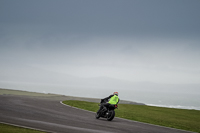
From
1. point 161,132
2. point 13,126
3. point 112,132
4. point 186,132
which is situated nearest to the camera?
point 13,126

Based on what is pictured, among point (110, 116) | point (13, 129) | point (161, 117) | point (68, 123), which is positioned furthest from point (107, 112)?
point (13, 129)

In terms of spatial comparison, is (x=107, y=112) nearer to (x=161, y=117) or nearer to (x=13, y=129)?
(x=161, y=117)

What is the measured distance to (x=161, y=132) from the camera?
47.1 ft

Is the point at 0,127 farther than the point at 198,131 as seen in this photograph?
No

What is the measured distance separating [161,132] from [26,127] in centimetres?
756

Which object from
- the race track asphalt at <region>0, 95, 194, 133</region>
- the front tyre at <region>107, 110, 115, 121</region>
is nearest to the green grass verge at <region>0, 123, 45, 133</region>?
the race track asphalt at <region>0, 95, 194, 133</region>

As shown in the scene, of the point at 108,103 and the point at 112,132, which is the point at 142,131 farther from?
the point at 108,103

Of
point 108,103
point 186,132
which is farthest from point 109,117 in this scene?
point 186,132

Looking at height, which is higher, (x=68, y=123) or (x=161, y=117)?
(x=161, y=117)

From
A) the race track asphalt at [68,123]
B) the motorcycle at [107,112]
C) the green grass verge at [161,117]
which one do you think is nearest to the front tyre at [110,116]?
the motorcycle at [107,112]

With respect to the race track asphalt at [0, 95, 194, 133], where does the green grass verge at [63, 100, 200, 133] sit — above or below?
above

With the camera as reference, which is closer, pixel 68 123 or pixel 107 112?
pixel 68 123

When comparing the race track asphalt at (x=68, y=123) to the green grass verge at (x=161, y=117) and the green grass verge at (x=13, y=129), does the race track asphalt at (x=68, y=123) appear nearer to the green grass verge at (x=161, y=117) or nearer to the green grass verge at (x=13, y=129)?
the green grass verge at (x=13, y=129)

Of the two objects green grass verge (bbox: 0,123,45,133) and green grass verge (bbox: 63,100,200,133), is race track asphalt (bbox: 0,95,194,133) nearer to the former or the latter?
green grass verge (bbox: 0,123,45,133)
